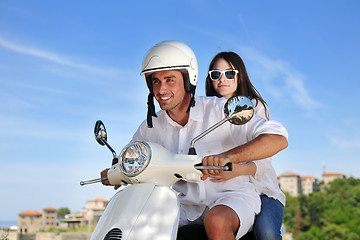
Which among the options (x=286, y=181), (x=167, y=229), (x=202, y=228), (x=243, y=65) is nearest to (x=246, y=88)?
(x=243, y=65)

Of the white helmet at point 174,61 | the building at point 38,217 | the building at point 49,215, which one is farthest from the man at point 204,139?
the building at point 49,215

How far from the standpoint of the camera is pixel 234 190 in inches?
101

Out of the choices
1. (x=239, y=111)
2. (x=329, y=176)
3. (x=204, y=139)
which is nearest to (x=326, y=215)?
(x=329, y=176)

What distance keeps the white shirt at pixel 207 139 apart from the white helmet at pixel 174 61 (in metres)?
0.13

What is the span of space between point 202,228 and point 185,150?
464 mm

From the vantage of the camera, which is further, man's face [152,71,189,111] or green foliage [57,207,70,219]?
green foliage [57,207,70,219]

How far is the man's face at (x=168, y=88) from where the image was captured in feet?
8.66

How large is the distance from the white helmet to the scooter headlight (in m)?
0.59

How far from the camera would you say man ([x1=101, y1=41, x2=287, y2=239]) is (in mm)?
2359

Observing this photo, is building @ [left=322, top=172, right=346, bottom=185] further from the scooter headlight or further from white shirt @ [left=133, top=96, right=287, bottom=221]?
the scooter headlight

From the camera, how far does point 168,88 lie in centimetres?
264

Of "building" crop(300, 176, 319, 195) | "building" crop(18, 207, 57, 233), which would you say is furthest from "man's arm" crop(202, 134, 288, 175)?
"building" crop(300, 176, 319, 195)

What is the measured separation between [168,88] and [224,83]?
6.05 ft

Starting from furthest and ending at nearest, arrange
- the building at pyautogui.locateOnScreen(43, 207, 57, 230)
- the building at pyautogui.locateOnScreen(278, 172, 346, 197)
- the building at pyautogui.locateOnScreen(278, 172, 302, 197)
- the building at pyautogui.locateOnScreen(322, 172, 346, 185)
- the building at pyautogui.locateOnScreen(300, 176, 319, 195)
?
1. the building at pyautogui.locateOnScreen(322, 172, 346, 185)
2. the building at pyautogui.locateOnScreen(300, 176, 319, 195)
3. the building at pyautogui.locateOnScreen(278, 172, 346, 197)
4. the building at pyautogui.locateOnScreen(278, 172, 302, 197)
5. the building at pyautogui.locateOnScreen(43, 207, 57, 230)
